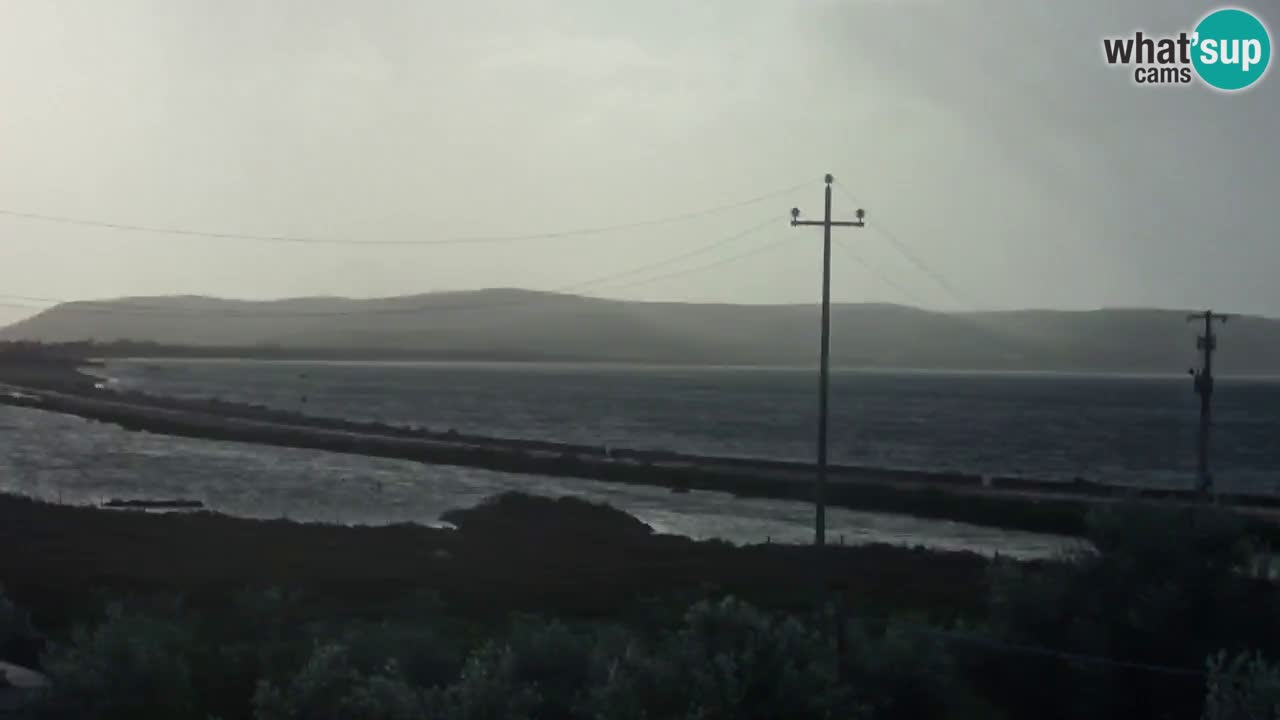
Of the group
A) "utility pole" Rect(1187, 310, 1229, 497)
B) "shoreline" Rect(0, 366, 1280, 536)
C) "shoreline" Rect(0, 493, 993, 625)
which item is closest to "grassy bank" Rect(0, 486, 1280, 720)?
"shoreline" Rect(0, 493, 993, 625)

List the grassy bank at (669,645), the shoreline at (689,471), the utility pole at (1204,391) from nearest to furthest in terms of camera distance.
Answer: the grassy bank at (669,645) < the utility pole at (1204,391) < the shoreline at (689,471)

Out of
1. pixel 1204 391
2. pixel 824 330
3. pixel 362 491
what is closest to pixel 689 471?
pixel 362 491

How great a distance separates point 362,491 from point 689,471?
57.6 ft

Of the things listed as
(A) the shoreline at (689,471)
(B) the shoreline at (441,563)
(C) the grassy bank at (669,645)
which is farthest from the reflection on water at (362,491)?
(C) the grassy bank at (669,645)

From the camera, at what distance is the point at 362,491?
56.5 m

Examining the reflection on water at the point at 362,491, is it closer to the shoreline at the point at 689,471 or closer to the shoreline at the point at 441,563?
the shoreline at the point at 689,471

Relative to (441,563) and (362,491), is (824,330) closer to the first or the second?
(441,563)

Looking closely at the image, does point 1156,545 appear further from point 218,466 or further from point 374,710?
point 218,466

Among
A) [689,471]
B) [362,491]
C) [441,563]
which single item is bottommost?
[362,491]

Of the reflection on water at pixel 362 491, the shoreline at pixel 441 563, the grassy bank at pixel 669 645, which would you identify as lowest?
the reflection on water at pixel 362 491

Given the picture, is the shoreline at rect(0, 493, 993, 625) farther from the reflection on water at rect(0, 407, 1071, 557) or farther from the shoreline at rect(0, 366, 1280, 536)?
the shoreline at rect(0, 366, 1280, 536)

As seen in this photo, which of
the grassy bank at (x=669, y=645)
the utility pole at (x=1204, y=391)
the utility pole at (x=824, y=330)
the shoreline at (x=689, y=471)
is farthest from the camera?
the shoreline at (x=689, y=471)

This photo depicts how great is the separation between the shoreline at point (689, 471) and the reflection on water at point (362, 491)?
70.5 inches

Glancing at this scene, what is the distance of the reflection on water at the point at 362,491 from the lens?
4703cm
